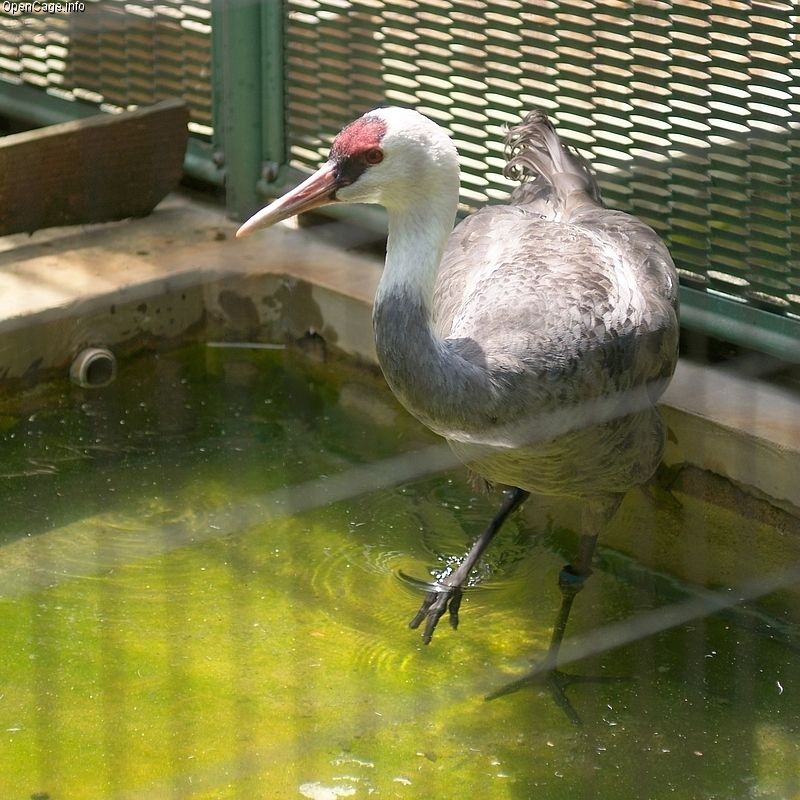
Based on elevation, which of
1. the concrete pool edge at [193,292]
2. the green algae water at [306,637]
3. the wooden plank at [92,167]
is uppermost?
the wooden plank at [92,167]

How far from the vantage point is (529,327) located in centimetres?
269

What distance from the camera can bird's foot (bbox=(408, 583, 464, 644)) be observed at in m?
2.93

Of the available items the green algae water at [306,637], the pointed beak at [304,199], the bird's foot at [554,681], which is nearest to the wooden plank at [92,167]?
the green algae water at [306,637]

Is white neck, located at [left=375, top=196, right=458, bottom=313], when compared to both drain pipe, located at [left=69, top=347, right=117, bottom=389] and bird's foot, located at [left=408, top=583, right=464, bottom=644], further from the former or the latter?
drain pipe, located at [left=69, top=347, right=117, bottom=389]

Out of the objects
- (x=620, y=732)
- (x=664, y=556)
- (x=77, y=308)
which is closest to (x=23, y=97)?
(x=77, y=308)

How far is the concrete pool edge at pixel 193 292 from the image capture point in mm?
3551

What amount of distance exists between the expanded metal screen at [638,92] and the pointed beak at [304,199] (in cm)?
135

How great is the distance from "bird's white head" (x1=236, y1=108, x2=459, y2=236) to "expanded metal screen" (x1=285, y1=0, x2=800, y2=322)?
1222 millimetres

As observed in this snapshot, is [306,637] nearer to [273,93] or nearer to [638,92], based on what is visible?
[638,92]

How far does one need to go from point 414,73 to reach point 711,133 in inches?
38.0

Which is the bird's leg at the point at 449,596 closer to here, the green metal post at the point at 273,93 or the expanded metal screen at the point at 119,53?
the green metal post at the point at 273,93

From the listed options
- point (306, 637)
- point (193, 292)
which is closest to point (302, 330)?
point (193, 292)

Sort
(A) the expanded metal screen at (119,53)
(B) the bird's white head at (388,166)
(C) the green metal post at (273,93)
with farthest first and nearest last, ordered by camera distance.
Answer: (A) the expanded metal screen at (119,53), (C) the green metal post at (273,93), (B) the bird's white head at (388,166)

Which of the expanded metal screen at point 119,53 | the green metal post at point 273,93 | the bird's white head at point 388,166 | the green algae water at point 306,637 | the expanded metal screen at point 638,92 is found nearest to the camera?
the bird's white head at point 388,166
